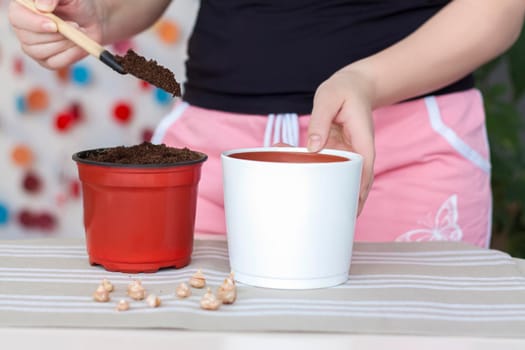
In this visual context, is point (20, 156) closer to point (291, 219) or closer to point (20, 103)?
point (20, 103)

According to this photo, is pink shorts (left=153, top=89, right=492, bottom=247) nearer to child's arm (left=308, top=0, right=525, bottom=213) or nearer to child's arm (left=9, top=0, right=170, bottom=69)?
child's arm (left=308, top=0, right=525, bottom=213)

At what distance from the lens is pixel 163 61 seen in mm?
2143

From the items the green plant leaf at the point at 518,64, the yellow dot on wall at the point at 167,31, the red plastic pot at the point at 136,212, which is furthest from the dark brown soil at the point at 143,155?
the yellow dot on wall at the point at 167,31

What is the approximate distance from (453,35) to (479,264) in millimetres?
377

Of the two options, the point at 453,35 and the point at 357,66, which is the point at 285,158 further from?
the point at 453,35

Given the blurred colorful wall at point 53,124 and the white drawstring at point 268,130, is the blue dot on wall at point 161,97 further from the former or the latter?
the white drawstring at point 268,130

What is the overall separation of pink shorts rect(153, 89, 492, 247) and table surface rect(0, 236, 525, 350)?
31 cm

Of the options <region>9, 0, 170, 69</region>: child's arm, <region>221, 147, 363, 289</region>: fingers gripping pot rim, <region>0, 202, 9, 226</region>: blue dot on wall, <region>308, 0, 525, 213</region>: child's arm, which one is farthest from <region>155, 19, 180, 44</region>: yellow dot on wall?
<region>221, 147, 363, 289</region>: fingers gripping pot rim

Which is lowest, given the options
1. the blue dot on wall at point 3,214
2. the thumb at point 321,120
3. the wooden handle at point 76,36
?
the blue dot on wall at point 3,214

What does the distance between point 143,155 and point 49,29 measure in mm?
199

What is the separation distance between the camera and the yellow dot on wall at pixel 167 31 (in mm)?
2148

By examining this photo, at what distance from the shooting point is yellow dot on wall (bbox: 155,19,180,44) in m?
2.15

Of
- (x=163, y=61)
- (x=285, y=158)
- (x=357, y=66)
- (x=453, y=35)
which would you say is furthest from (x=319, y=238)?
(x=163, y=61)

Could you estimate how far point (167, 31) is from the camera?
2154mm
